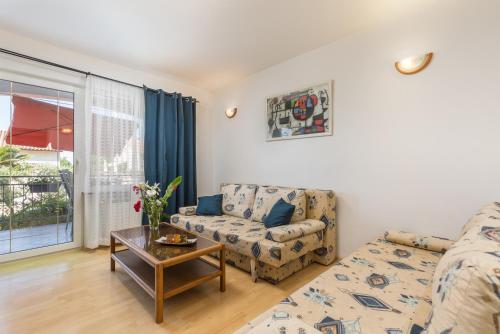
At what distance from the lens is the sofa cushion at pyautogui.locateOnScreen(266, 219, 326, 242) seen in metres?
2.08

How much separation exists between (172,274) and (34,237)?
7.11 feet

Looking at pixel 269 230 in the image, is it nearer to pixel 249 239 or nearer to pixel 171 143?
pixel 249 239

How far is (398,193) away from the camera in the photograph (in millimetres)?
2254

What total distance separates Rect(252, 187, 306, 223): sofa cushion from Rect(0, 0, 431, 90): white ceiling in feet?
5.75

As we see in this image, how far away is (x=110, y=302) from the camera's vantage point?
6.11 feet

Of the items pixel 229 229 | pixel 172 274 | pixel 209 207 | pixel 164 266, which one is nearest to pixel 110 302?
pixel 172 274

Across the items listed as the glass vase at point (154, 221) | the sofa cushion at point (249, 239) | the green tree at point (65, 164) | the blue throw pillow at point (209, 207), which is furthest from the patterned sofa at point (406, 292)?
the green tree at point (65, 164)

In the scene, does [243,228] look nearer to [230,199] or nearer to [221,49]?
[230,199]

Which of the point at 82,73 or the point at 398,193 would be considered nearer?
the point at 398,193

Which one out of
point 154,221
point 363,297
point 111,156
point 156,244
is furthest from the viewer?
point 111,156

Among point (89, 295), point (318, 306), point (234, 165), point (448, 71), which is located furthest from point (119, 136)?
point (448, 71)

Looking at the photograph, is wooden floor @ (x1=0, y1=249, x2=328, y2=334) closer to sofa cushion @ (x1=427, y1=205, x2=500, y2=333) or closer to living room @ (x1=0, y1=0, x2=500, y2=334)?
living room @ (x1=0, y1=0, x2=500, y2=334)

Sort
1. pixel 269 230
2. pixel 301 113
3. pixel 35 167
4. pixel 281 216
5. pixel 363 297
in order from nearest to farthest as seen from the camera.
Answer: pixel 363 297 → pixel 269 230 → pixel 281 216 → pixel 35 167 → pixel 301 113

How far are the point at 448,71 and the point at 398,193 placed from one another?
1.13 metres
